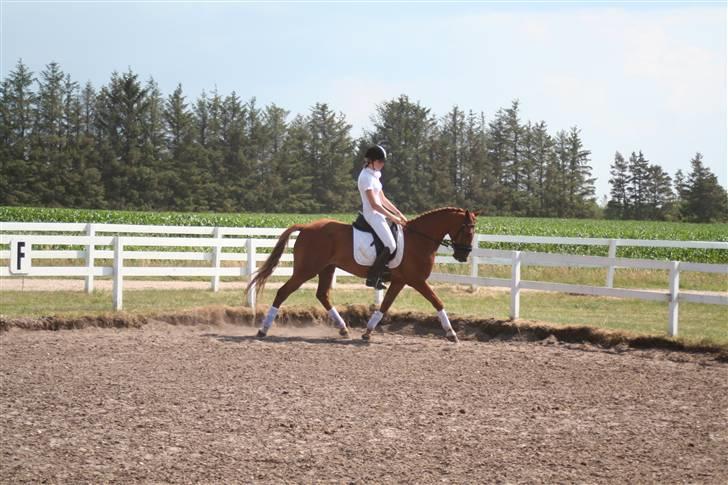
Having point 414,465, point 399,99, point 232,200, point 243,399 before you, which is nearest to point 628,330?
point 243,399

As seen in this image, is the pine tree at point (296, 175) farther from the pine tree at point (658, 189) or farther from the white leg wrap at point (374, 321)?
the white leg wrap at point (374, 321)

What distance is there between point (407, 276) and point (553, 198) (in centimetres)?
6593

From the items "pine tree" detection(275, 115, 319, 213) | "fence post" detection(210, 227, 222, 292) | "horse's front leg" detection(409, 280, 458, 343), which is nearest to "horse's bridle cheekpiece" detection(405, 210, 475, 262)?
"horse's front leg" detection(409, 280, 458, 343)

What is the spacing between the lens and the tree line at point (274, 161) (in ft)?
187

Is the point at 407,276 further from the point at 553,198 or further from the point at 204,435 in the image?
the point at 553,198

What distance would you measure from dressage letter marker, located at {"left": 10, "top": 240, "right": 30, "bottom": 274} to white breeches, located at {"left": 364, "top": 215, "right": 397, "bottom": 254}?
5.75 m

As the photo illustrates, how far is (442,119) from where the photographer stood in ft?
260

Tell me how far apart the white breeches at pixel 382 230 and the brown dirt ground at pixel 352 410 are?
1439 mm

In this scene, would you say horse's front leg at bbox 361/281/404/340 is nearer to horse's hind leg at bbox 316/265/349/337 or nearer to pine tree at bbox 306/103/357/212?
horse's hind leg at bbox 316/265/349/337

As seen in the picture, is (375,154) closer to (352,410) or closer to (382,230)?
(382,230)

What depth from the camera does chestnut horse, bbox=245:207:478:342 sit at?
41.8ft

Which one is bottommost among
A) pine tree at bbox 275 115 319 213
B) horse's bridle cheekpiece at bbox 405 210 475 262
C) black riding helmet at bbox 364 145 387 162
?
horse's bridle cheekpiece at bbox 405 210 475 262

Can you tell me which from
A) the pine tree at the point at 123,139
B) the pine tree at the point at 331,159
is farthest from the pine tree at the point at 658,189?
the pine tree at the point at 123,139

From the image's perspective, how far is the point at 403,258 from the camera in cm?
1273
